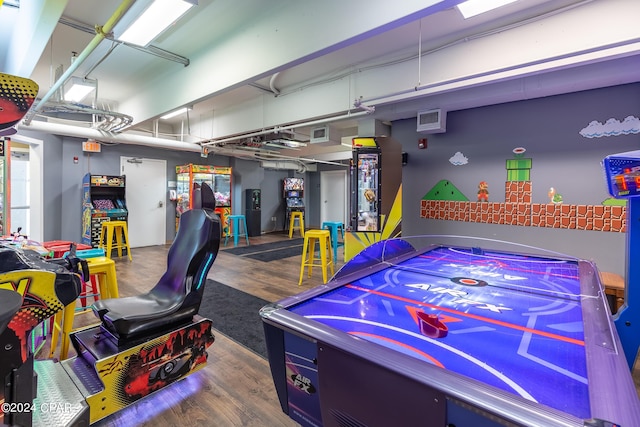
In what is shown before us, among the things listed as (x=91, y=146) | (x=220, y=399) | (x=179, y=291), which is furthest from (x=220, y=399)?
(x=91, y=146)

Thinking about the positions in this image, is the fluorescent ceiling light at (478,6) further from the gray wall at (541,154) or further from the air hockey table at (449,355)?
the air hockey table at (449,355)

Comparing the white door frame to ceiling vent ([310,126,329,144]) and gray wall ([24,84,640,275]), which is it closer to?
gray wall ([24,84,640,275])

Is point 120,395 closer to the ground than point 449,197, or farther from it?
closer to the ground

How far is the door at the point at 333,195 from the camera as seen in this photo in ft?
35.2

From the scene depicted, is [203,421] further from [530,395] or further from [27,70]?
[27,70]

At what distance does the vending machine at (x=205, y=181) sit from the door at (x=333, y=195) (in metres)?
3.87

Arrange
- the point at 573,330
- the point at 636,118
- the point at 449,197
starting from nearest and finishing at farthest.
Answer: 1. the point at 573,330
2. the point at 636,118
3. the point at 449,197

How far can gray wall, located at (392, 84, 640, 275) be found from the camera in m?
3.32

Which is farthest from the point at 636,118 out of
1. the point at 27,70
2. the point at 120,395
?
the point at 27,70

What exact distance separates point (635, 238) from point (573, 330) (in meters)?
0.95

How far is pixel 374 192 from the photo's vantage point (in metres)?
4.38

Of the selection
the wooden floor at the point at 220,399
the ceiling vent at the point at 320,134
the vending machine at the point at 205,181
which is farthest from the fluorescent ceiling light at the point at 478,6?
the vending machine at the point at 205,181

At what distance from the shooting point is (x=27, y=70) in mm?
3289

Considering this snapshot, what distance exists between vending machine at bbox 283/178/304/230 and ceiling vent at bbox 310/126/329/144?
5118 millimetres
